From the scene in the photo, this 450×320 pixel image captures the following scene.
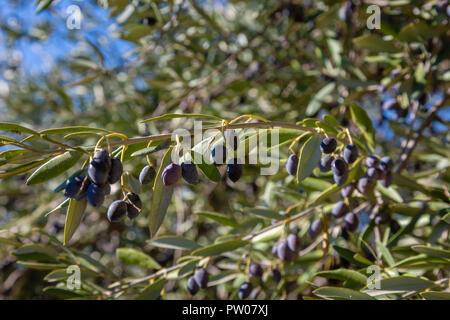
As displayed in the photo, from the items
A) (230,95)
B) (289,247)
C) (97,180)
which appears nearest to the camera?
(97,180)

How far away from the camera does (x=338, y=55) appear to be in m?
2.04

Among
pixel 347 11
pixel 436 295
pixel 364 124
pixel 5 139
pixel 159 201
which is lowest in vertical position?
pixel 436 295

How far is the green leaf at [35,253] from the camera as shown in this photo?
1394mm

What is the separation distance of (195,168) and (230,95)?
2.05m

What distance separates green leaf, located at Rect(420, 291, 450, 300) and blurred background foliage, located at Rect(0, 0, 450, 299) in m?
0.19

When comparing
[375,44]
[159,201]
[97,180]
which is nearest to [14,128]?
[97,180]

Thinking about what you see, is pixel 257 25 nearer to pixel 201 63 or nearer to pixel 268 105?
pixel 268 105

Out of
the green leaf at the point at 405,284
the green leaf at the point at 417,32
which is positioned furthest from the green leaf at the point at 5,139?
the green leaf at the point at 417,32

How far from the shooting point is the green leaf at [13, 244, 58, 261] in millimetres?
1394

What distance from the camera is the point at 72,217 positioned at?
921 millimetres

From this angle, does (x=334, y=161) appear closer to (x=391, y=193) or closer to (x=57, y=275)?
(x=391, y=193)

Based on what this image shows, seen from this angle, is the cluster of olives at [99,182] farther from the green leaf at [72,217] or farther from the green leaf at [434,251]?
the green leaf at [434,251]

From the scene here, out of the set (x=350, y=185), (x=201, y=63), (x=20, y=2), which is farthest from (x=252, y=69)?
(x=20, y=2)
